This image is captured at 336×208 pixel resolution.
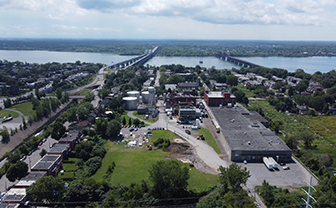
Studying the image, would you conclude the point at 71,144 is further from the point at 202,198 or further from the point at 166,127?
the point at 202,198

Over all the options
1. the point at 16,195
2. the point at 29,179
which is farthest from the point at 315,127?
the point at 16,195

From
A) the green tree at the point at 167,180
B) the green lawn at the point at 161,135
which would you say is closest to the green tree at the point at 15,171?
the green tree at the point at 167,180

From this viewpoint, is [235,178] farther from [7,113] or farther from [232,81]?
[232,81]

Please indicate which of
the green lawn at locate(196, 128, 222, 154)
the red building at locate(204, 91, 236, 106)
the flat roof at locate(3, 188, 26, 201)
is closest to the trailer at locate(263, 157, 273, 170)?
the green lawn at locate(196, 128, 222, 154)

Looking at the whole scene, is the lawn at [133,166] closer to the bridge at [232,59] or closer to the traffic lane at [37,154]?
the traffic lane at [37,154]

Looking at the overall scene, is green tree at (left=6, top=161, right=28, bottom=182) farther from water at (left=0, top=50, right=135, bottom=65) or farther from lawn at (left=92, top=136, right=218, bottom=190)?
water at (left=0, top=50, right=135, bottom=65)

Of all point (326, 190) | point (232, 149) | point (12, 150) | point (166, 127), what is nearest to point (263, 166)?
point (232, 149)

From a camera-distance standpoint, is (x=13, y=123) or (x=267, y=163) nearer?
(x=267, y=163)
